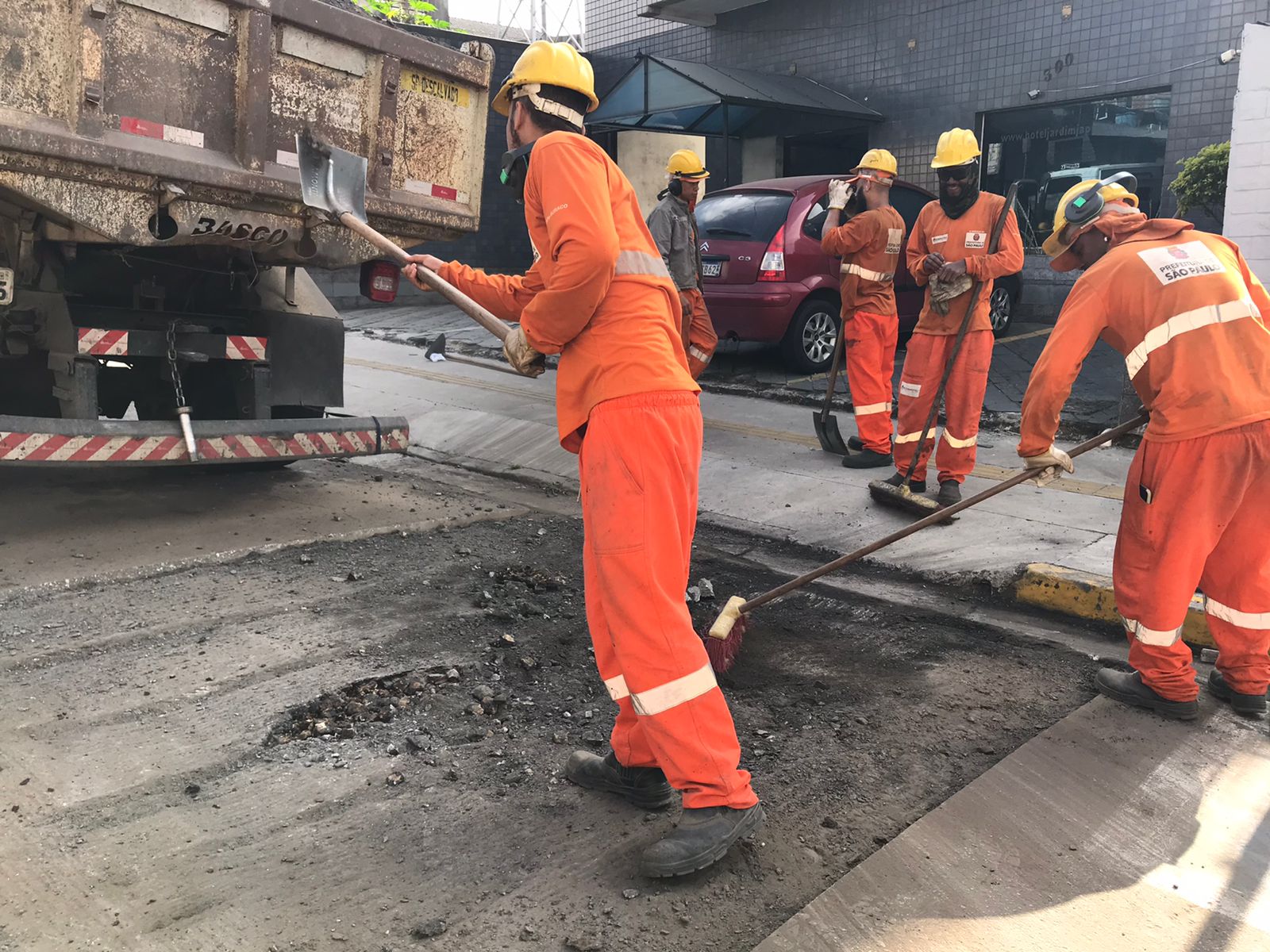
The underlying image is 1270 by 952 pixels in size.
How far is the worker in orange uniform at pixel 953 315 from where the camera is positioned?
5727 millimetres

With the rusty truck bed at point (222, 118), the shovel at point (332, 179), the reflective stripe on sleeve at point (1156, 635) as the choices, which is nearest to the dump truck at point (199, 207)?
the rusty truck bed at point (222, 118)

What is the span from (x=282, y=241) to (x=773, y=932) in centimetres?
383

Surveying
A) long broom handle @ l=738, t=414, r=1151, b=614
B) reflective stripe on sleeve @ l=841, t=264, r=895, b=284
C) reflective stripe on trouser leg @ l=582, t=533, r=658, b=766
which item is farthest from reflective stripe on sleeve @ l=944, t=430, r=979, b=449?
reflective stripe on trouser leg @ l=582, t=533, r=658, b=766

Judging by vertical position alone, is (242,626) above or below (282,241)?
below

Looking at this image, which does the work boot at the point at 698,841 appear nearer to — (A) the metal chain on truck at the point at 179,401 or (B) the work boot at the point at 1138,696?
(B) the work boot at the point at 1138,696

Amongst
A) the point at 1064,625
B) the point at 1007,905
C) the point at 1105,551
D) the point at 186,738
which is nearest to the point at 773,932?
the point at 1007,905

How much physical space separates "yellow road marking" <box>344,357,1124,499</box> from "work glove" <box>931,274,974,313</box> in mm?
1050

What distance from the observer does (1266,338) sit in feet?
11.3

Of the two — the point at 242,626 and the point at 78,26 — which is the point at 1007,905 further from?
the point at 78,26

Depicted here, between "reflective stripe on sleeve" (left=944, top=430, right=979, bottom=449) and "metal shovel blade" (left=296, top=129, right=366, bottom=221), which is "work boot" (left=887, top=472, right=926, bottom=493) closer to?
"reflective stripe on sleeve" (left=944, top=430, right=979, bottom=449)

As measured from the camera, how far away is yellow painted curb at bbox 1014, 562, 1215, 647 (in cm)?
412

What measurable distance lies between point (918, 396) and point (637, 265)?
11.6ft

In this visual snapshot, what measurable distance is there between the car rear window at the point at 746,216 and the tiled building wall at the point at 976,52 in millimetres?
4271

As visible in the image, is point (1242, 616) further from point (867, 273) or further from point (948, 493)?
point (867, 273)
